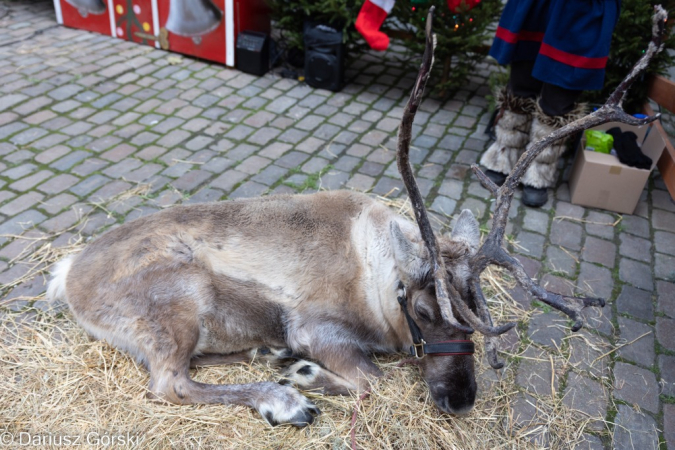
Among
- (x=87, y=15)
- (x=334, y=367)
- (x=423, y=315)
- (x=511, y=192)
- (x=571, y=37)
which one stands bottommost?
(x=334, y=367)

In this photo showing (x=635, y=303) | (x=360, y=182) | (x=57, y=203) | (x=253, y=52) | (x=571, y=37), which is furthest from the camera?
(x=253, y=52)

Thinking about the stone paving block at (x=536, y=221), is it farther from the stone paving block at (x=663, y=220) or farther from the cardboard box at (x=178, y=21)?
the cardboard box at (x=178, y=21)

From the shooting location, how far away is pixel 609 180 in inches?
209

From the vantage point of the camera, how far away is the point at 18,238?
4551 millimetres

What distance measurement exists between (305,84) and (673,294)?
5016 millimetres

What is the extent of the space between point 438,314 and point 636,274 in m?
2.51

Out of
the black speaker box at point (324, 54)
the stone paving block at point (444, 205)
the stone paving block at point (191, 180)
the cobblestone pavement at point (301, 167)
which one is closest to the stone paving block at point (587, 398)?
the cobblestone pavement at point (301, 167)

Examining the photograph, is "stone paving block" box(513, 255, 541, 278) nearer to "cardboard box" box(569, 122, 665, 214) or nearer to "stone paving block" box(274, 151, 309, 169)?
"cardboard box" box(569, 122, 665, 214)

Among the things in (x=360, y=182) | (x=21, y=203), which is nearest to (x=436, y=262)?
(x=360, y=182)

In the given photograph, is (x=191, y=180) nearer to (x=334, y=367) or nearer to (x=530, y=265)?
(x=334, y=367)

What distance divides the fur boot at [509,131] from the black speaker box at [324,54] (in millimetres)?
2273

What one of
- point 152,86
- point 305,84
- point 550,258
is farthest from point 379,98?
point 550,258

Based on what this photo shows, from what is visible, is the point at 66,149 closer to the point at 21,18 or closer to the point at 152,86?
the point at 152,86

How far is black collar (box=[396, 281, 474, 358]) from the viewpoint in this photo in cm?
306
